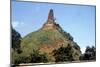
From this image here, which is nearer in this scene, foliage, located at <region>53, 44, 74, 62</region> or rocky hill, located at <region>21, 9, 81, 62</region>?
rocky hill, located at <region>21, 9, 81, 62</region>

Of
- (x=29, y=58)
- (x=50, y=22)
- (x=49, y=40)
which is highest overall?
(x=50, y=22)

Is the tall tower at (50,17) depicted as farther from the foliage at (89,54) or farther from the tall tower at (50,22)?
the foliage at (89,54)

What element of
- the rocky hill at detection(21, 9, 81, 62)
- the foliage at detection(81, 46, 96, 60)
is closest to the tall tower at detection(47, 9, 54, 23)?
the rocky hill at detection(21, 9, 81, 62)

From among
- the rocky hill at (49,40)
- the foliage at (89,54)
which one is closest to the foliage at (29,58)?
the rocky hill at (49,40)

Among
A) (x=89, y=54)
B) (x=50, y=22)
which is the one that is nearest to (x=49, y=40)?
(x=50, y=22)

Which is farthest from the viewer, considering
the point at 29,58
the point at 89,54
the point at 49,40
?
the point at 89,54

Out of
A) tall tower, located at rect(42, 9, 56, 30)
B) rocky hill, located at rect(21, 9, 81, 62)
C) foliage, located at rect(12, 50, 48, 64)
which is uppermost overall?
tall tower, located at rect(42, 9, 56, 30)

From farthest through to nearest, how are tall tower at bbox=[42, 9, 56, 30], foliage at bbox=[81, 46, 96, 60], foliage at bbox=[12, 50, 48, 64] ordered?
foliage at bbox=[81, 46, 96, 60], tall tower at bbox=[42, 9, 56, 30], foliage at bbox=[12, 50, 48, 64]

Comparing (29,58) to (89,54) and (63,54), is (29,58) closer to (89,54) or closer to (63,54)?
(63,54)

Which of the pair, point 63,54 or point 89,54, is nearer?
point 63,54

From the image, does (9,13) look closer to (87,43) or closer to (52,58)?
(52,58)

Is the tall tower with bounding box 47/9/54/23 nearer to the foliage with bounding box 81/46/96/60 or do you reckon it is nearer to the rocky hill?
the rocky hill

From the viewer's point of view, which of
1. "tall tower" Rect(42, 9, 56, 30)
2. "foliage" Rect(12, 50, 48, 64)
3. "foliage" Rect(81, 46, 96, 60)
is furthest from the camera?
"foliage" Rect(81, 46, 96, 60)

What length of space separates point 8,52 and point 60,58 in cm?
69
